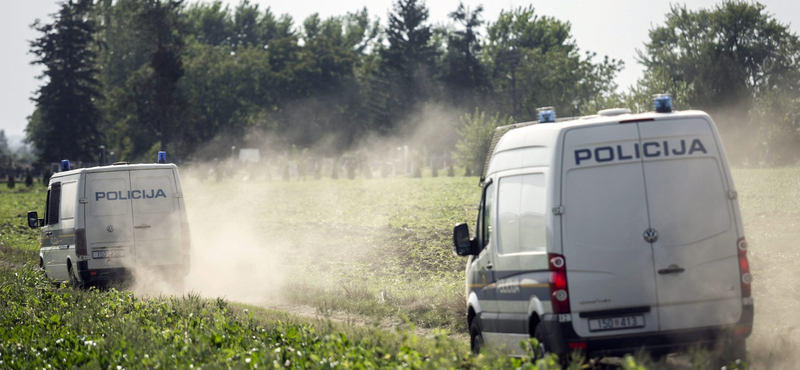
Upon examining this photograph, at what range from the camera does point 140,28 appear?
99.9m

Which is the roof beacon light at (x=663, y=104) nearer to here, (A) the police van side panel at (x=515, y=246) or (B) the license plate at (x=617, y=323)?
(A) the police van side panel at (x=515, y=246)

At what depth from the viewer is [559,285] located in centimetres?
874

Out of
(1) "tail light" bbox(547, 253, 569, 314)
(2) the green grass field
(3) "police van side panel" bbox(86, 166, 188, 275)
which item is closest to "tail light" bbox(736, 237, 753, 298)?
(2) the green grass field

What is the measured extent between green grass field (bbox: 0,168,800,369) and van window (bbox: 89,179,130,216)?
1.70 m

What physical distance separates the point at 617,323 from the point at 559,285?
0.60 metres

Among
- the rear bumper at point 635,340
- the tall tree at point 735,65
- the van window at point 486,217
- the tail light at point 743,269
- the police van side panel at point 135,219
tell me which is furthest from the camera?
the tall tree at point 735,65

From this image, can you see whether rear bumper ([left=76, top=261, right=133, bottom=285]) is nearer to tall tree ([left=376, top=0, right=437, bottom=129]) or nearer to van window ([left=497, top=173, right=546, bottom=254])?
van window ([left=497, top=173, right=546, bottom=254])

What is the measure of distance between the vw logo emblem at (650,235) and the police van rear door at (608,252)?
4 centimetres

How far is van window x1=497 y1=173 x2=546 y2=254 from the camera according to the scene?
29.9ft

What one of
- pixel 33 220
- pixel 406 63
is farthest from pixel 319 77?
pixel 33 220

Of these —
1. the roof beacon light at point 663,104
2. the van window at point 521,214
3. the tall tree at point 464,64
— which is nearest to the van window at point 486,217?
the van window at point 521,214

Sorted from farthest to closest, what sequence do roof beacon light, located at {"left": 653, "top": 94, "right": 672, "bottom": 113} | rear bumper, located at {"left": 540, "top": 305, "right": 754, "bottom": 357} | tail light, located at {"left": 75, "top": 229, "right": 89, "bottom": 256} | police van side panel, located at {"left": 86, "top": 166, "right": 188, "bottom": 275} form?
1. police van side panel, located at {"left": 86, "top": 166, "right": 188, "bottom": 275}
2. tail light, located at {"left": 75, "top": 229, "right": 89, "bottom": 256}
3. roof beacon light, located at {"left": 653, "top": 94, "right": 672, "bottom": 113}
4. rear bumper, located at {"left": 540, "top": 305, "right": 754, "bottom": 357}

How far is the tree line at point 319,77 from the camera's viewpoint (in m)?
84.1

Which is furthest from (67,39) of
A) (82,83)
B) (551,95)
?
(551,95)
